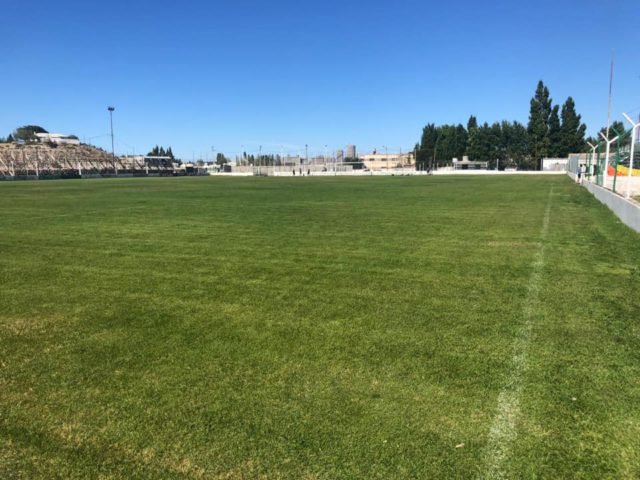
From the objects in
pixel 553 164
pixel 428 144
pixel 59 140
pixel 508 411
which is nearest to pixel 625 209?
pixel 508 411

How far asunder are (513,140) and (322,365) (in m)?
114

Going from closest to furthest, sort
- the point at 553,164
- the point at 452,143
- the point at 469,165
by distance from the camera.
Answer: the point at 553,164 < the point at 469,165 < the point at 452,143

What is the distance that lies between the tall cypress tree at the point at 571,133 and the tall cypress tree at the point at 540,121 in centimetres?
305

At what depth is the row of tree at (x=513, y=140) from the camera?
91625mm

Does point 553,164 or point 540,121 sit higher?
point 540,121

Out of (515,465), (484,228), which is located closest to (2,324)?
(515,465)

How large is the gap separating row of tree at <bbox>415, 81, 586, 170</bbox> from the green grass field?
9504 cm

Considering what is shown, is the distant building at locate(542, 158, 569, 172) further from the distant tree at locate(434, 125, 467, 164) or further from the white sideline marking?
the white sideline marking

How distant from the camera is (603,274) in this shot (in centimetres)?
667

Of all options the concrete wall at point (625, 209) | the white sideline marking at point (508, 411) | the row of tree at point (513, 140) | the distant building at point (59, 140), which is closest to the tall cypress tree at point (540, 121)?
the row of tree at point (513, 140)

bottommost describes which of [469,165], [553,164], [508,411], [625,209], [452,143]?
[508,411]

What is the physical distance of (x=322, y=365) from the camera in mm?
3807

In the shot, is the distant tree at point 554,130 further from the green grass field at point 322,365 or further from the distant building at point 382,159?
the green grass field at point 322,365

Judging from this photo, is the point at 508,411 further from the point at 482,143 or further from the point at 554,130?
the point at 482,143
